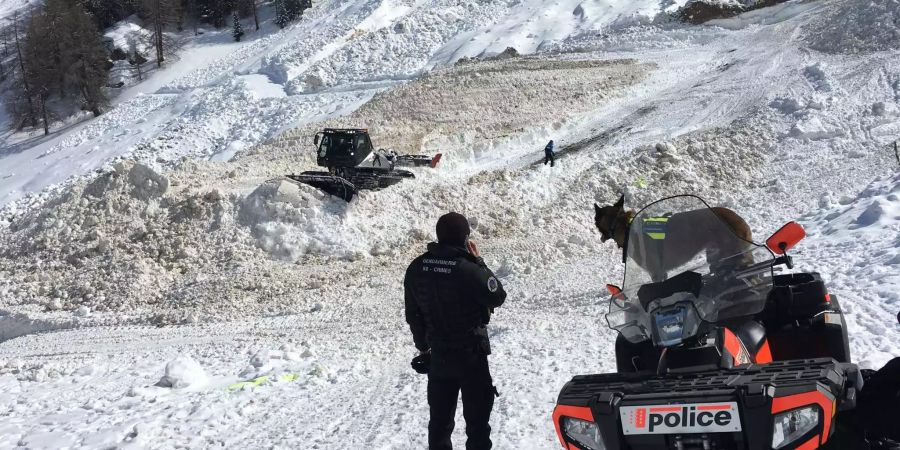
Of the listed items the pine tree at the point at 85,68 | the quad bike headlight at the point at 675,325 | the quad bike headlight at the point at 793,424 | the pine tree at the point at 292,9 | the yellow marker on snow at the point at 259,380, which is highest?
the quad bike headlight at the point at 675,325

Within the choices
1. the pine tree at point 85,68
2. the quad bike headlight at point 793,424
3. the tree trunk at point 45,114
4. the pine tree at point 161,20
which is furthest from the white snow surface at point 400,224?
the pine tree at point 161,20

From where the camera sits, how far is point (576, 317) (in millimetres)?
10023

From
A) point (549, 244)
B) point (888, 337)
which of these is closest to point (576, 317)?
point (888, 337)

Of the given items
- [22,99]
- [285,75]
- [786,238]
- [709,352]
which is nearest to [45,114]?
[22,99]

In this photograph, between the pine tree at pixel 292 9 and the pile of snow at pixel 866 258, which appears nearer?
the pile of snow at pixel 866 258

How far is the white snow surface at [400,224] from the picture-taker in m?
7.61

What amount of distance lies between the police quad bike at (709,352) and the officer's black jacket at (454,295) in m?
0.77

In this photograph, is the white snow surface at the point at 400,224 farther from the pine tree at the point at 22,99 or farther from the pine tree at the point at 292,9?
the pine tree at the point at 292,9

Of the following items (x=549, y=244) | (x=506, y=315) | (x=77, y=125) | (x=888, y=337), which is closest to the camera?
(x=888, y=337)

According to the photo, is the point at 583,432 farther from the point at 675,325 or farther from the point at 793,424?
the point at 793,424

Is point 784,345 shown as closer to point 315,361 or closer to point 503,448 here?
point 503,448

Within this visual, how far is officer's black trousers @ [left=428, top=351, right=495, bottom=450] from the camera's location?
4676 mm

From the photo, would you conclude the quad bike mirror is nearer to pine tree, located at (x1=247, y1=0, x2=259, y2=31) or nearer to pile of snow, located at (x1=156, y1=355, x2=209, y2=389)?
pile of snow, located at (x1=156, y1=355, x2=209, y2=389)

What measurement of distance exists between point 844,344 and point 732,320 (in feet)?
3.95
